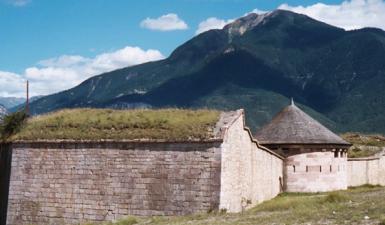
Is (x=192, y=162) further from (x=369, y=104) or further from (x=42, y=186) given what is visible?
(x=369, y=104)

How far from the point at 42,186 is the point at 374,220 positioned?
12.2 metres

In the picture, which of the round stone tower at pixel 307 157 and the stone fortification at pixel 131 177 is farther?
the round stone tower at pixel 307 157

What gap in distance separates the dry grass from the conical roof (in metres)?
7.84

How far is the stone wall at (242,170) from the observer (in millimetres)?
17562

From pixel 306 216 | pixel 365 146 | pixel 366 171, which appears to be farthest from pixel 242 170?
pixel 365 146

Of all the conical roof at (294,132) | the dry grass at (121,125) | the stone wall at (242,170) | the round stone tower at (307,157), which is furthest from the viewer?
the conical roof at (294,132)

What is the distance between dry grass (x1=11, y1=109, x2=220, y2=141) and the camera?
18031 millimetres

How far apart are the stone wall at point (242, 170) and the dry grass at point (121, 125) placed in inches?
36.3

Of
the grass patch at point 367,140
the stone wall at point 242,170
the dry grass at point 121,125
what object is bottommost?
the stone wall at point 242,170

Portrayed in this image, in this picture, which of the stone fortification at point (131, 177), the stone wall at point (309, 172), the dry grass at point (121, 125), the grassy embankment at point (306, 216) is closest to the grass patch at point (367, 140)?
the stone wall at point (309, 172)

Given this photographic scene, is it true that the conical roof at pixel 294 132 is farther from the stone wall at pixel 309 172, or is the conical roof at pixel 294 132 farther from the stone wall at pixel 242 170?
the stone wall at pixel 242 170

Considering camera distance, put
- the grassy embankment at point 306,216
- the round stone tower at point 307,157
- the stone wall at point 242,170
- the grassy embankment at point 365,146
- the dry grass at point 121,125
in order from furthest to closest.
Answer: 1. the grassy embankment at point 365,146
2. the round stone tower at point 307,157
3. the dry grass at point 121,125
4. the stone wall at point 242,170
5. the grassy embankment at point 306,216

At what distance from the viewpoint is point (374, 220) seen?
11609mm

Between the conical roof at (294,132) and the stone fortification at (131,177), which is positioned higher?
the conical roof at (294,132)
